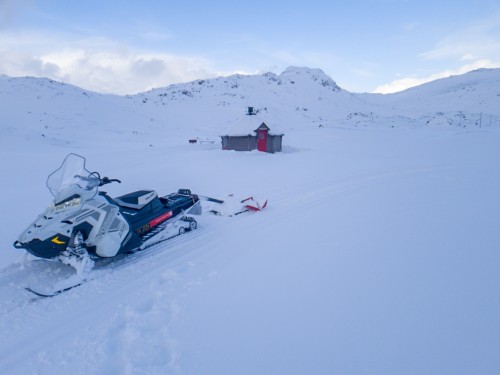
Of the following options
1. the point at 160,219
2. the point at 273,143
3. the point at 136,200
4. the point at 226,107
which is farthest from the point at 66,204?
the point at 226,107

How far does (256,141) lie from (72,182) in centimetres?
1822

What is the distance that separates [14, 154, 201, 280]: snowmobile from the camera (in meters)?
4.17

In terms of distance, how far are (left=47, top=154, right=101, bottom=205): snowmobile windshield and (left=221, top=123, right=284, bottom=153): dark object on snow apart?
58.2 feet

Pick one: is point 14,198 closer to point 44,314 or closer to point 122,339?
point 44,314

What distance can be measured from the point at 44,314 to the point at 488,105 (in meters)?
67.3

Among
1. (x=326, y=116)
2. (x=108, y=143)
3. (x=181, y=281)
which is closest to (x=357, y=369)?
(x=181, y=281)

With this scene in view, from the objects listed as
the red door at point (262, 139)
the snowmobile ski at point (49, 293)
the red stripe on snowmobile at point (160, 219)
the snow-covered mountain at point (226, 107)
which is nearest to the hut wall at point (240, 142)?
the red door at point (262, 139)

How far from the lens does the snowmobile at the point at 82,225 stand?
4.17 metres

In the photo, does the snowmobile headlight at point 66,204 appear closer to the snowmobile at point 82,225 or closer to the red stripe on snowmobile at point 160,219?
the snowmobile at point 82,225

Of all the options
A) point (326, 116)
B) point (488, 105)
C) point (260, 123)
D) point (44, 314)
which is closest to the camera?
point (44, 314)

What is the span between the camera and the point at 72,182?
4.58 meters

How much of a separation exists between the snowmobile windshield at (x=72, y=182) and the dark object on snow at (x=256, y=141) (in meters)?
17.7

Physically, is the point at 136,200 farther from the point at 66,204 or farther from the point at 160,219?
the point at 66,204

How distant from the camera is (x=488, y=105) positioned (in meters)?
54.3
